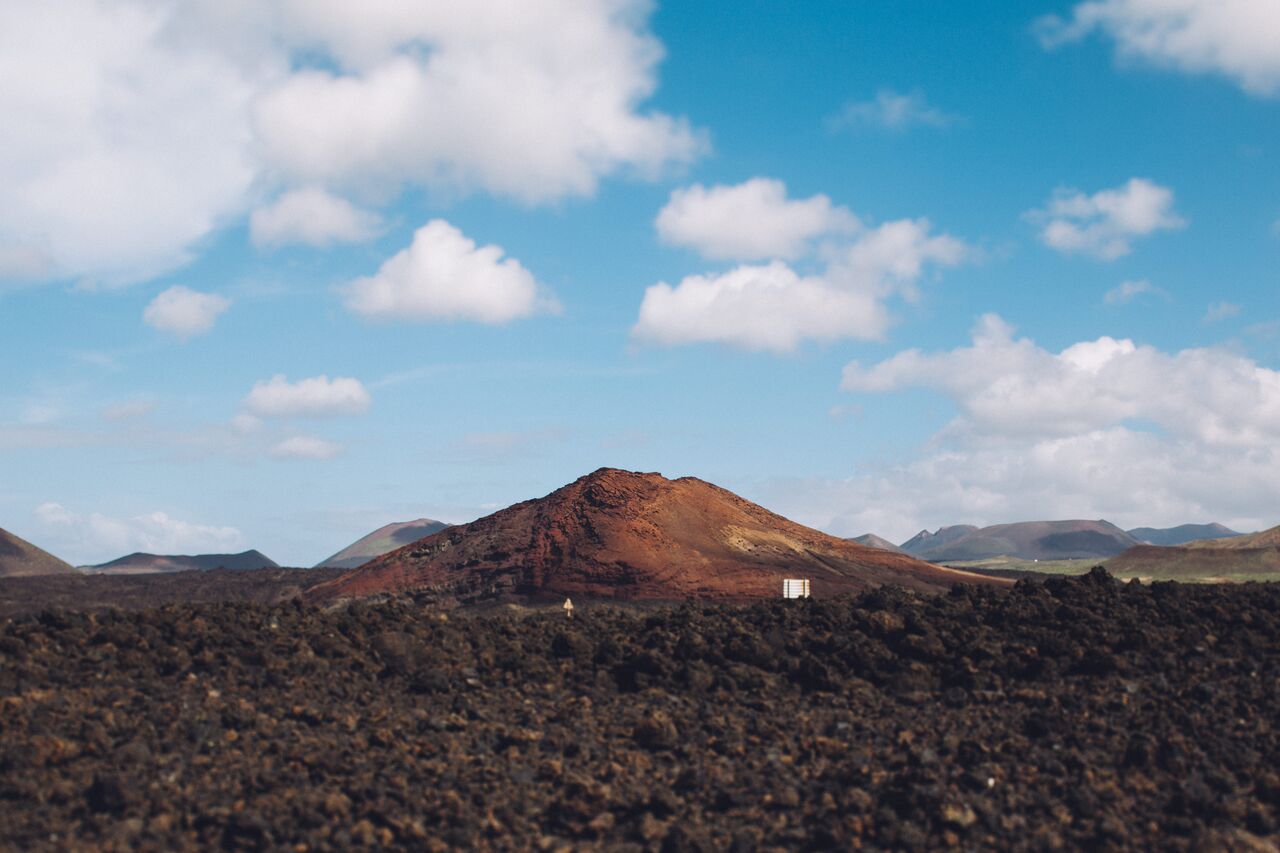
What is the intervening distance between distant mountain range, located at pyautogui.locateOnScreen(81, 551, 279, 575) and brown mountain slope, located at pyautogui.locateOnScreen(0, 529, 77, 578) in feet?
91.2

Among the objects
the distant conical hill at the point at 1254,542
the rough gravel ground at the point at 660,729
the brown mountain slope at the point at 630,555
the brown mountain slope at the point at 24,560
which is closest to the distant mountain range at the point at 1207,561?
the distant conical hill at the point at 1254,542

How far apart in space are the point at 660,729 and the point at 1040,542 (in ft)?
585

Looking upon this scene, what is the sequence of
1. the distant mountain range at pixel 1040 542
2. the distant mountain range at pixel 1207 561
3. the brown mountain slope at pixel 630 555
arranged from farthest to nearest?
the distant mountain range at pixel 1040 542
the distant mountain range at pixel 1207 561
the brown mountain slope at pixel 630 555

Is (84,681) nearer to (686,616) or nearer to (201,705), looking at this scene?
(201,705)

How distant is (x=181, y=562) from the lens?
441 ft

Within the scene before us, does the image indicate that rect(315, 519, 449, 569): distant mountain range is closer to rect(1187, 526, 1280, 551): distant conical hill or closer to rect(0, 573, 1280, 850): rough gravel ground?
rect(1187, 526, 1280, 551): distant conical hill

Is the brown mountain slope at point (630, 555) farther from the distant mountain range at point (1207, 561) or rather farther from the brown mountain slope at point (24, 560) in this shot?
the brown mountain slope at point (24, 560)

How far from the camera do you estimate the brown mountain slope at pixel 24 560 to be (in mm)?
86250

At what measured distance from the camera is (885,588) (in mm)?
21156

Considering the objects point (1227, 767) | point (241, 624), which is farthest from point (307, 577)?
point (1227, 767)

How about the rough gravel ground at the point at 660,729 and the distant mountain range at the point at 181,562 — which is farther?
the distant mountain range at the point at 181,562

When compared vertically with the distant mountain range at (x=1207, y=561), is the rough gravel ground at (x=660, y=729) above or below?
below

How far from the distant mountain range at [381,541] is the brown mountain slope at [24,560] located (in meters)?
45.2

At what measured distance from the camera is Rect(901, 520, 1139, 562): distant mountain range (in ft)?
557
